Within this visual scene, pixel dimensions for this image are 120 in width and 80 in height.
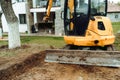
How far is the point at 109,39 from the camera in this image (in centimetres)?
955

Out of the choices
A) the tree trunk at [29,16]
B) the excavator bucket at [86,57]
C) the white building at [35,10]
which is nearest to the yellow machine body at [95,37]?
the excavator bucket at [86,57]

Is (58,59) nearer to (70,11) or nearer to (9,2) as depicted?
(70,11)

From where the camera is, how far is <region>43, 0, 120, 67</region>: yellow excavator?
8586mm

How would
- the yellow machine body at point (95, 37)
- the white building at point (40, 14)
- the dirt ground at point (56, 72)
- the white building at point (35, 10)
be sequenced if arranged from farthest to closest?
1. the white building at point (35, 10)
2. the white building at point (40, 14)
3. the yellow machine body at point (95, 37)
4. the dirt ground at point (56, 72)

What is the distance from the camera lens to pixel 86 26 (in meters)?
9.73

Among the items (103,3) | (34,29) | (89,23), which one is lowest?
(34,29)

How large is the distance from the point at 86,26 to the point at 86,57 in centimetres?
162

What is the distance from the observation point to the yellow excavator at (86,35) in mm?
8586

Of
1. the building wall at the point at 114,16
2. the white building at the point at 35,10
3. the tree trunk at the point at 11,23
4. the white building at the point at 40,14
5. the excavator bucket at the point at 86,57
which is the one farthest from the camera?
the building wall at the point at 114,16

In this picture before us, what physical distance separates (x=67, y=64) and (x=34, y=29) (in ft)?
63.4

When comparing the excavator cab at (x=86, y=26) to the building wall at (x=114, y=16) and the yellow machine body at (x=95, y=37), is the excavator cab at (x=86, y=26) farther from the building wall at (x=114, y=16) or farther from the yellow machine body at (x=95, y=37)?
the building wall at (x=114, y=16)

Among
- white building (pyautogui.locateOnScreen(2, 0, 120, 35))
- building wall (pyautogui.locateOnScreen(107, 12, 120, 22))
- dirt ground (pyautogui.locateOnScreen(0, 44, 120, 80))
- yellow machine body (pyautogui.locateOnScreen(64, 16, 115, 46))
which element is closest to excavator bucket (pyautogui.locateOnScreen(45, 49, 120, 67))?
dirt ground (pyautogui.locateOnScreen(0, 44, 120, 80))

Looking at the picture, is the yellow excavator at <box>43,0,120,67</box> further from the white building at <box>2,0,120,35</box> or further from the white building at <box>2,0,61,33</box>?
the white building at <box>2,0,61,33</box>

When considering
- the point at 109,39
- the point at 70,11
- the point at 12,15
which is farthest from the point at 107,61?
the point at 12,15
